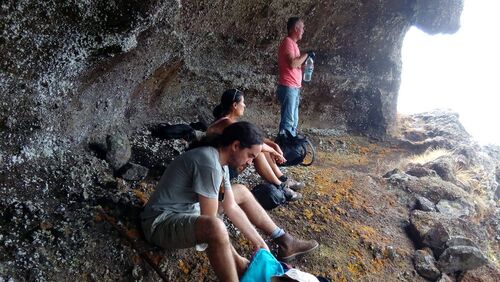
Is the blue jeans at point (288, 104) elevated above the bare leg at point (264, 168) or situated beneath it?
elevated above

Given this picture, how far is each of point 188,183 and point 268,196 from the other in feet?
5.17

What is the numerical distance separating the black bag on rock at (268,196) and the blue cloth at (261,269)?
1286 millimetres

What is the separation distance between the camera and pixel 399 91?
1116 centimetres

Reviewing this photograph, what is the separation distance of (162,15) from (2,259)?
3.26 meters

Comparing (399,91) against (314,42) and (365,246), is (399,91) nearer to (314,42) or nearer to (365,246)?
(314,42)

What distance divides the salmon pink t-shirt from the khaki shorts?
3.23 meters

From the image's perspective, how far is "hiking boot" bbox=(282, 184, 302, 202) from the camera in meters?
5.20

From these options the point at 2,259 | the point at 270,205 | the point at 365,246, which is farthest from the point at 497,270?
the point at 2,259

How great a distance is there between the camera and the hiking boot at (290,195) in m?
5.20

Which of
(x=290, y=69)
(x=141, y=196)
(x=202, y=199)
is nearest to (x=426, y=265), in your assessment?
(x=290, y=69)

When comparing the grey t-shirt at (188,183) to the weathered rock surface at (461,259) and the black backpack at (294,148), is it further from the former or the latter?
the weathered rock surface at (461,259)

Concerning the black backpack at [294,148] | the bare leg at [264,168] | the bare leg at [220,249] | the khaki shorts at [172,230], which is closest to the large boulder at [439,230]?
the black backpack at [294,148]

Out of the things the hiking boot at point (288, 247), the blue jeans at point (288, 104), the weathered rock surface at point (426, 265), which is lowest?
the weathered rock surface at point (426, 265)

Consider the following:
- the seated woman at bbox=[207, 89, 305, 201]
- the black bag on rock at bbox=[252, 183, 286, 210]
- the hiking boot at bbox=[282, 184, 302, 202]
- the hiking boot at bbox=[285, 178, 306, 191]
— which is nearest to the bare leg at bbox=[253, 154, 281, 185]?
the seated woman at bbox=[207, 89, 305, 201]
